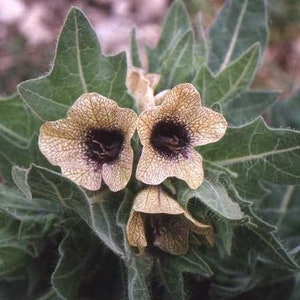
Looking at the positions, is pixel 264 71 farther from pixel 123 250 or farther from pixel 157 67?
pixel 123 250

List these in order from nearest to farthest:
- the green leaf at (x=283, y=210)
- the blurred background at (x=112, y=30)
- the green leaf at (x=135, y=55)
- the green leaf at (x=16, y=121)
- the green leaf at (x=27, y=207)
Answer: the green leaf at (x=27, y=207) < the green leaf at (x=16, y=121) < the green leaf at (x=135, y=55) < the green leaf at (x=283, y=210) < the blurred background at (x=112, y=30)

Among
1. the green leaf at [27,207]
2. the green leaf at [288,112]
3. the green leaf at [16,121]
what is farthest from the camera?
the green leaf at [288,112]

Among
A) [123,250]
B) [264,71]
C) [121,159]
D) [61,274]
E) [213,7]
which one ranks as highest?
[121,159]

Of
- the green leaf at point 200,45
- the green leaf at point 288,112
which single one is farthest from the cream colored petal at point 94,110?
the green leaf at point 288,112

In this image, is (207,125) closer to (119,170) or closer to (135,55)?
(119,170)

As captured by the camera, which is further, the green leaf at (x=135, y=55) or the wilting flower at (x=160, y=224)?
the green leaf at (x=135, y=55)

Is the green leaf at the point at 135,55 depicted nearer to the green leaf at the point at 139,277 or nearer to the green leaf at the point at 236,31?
the green leaf at the point at 236,31

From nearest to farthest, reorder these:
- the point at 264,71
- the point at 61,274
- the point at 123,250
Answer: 1. the point at 123,250
2. the point at 61,274
3. the point at 264,71

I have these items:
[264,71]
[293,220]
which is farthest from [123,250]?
[264,71]
